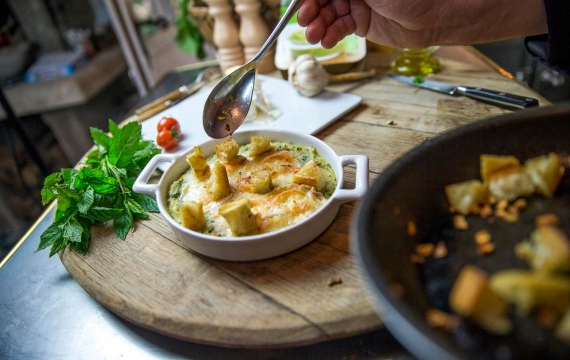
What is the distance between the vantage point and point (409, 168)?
762mm

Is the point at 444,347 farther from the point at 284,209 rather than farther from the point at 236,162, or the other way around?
the point at 236,162

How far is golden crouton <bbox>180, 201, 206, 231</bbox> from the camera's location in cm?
93

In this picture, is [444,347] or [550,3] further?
[550,3]

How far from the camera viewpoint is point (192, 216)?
0.94 m

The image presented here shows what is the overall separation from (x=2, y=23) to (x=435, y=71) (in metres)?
2.71

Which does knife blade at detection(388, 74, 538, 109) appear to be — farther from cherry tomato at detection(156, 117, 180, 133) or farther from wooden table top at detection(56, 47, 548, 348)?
cherry tomato at detection(156, 117, 180, 133)

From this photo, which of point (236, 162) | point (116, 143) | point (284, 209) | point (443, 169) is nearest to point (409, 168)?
point (443, 169)

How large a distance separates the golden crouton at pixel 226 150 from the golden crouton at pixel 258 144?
0.05 metres

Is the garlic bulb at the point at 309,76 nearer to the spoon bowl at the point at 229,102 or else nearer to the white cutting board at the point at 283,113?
the white cutting board at the point at 283,113

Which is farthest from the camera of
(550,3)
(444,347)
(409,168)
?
(550,3)

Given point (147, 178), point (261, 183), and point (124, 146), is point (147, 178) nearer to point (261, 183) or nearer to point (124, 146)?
point (124, 146)

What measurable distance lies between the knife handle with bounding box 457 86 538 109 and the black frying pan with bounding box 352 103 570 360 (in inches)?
22.0

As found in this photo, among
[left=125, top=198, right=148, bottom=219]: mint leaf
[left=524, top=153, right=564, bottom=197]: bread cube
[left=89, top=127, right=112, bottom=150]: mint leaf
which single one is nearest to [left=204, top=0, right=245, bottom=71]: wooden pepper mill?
[left=89, top=127, right=112, bottom=150]: mint leaf

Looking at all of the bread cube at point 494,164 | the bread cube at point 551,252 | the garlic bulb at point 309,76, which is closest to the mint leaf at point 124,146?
the garlic bulb at point 309,76
